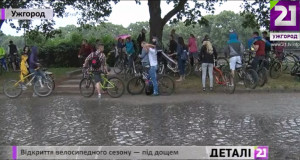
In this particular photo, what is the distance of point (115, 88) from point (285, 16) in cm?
954

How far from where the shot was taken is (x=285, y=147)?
6109 mm

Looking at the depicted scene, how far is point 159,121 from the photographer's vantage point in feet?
27.5

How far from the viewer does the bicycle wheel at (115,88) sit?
1235 centimetres

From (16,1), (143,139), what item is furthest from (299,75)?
(16,1)

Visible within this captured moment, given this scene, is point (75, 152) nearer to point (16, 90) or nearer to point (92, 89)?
point (92, 89)

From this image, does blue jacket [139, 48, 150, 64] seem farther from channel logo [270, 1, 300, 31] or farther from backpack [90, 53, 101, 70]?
channel logo [270, 1, 300, 31]

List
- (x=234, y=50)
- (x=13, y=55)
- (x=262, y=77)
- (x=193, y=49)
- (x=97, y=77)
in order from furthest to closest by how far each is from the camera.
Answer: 1. (x=13, y=55)
2. (x=193, y=49)
3. (x=262, y=77)
4. (x=234, y=50)
5. (x=97, y=77)

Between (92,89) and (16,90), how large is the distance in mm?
2712

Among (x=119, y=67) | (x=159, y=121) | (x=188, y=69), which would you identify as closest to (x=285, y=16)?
(x=188, y=69)

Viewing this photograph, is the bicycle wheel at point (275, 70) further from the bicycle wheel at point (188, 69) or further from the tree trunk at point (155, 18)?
the tree trunk at point (155, 18)

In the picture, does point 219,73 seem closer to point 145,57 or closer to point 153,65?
point 153,65

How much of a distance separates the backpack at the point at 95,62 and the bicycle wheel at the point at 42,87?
2.19 m

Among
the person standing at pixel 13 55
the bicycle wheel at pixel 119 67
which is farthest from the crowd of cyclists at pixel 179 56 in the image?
the person standing at pixel 13 55

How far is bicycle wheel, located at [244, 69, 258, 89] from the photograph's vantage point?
1316 cm
